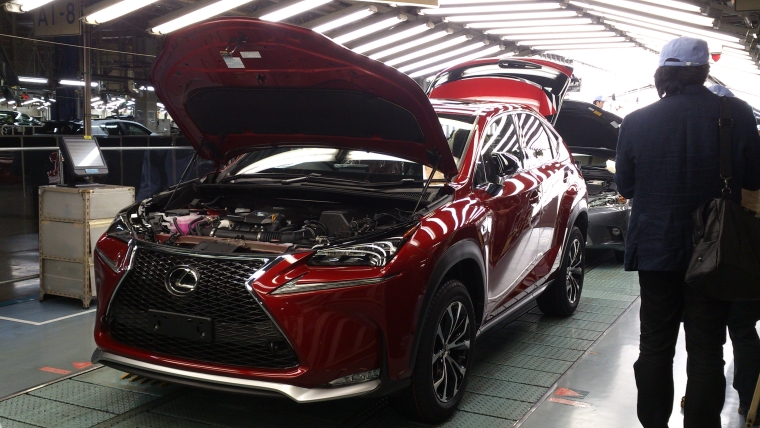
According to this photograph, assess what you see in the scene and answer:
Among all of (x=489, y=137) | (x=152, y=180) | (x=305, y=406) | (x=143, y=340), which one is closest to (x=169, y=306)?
(x=143, y=340)

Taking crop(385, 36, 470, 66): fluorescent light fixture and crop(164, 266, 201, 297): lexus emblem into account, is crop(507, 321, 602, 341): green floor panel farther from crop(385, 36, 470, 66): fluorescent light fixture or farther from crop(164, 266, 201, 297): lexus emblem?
crop(385, 36, 470, 66): fluorescent light fixture

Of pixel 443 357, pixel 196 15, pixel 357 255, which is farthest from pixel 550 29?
pixel 357 255

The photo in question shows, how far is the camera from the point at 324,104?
393 centimetres

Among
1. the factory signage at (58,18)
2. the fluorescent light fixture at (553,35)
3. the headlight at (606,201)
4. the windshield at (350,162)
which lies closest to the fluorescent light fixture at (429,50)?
the fluorescent light fixture at (553,35)

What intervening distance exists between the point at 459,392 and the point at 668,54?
190cm

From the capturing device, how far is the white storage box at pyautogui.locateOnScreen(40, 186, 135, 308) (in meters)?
5.87

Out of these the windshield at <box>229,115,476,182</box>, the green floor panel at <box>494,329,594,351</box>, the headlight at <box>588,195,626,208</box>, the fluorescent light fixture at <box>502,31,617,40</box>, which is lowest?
the green floor panel at <box>494,329,594,351</box>

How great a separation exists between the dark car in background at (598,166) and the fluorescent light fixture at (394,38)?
6.20m

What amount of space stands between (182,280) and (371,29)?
10738 mm

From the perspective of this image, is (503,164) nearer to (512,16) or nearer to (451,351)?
(451,351)

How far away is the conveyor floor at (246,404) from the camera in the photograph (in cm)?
366

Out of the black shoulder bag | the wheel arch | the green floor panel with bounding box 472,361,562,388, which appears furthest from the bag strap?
the green floor panel with bounding box 472,361,562,388

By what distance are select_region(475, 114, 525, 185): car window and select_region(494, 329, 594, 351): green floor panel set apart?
1.28 metres

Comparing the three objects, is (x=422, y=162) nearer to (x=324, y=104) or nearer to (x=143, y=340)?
(x=324, y=104)
